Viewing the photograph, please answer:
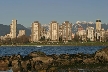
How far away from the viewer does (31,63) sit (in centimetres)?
3656

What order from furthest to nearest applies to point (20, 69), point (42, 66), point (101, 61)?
point (101, 61), point (42, 66), point (20, 69)

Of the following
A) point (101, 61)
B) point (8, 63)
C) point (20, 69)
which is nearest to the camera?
point (20, 69)

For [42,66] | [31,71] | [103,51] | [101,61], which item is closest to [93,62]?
[101,61]

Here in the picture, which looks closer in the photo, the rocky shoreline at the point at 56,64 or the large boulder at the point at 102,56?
the rocky shoreline at the point at 56,64

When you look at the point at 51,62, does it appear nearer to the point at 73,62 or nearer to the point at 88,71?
the point at 73,62

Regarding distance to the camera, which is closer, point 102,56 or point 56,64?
point 56,64

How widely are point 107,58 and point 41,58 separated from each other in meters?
9.31

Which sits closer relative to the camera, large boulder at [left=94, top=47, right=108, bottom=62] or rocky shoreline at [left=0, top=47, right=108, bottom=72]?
rocky shoreline at [left=0, top=47, right=108, bottom=72]

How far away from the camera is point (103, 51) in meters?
45.8

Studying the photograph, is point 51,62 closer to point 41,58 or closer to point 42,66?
point 41,58

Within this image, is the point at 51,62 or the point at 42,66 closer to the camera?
the point at 42,66

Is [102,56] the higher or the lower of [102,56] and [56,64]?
the higher

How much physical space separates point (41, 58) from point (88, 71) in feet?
33.1

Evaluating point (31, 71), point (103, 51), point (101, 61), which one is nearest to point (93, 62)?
point (101, 61)
